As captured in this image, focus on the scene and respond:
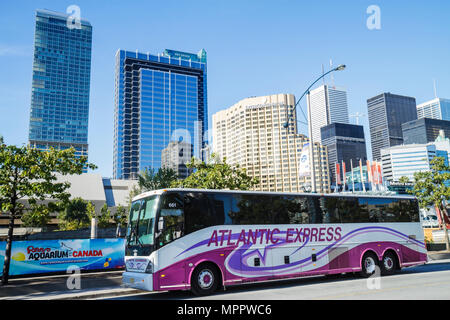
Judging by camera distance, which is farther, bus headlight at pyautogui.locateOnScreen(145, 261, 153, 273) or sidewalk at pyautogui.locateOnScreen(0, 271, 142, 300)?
sidewalk at pyautogui.locateOnScreen(0, 271, 142, 300)

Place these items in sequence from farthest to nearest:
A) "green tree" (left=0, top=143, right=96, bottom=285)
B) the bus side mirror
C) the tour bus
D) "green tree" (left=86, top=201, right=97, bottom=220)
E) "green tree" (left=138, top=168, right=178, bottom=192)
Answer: "green tree" (left=86, top=201, right=97, bottom=220) → "green tree" (left=138, top=168, right=178, bottom=192) → "green tree" (left=0, top=143, right=96, bottom=285) → the tour bus → the bus side mirror

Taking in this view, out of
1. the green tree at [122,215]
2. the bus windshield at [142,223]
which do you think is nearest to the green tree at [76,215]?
the green tree at [122,215]

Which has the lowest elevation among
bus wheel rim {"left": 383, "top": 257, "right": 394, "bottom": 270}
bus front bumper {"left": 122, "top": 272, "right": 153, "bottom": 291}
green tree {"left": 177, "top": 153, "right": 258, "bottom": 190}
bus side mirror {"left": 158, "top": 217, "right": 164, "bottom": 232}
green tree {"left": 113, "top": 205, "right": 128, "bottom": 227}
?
bus wheel rim {"left": 383, "top": 257, "right": 394, "bottom": 270}

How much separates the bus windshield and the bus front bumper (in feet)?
3.24

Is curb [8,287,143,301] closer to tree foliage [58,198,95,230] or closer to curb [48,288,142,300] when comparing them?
curb [48,288,142,300]

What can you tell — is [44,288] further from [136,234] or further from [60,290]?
[136,234]

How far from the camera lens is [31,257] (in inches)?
869

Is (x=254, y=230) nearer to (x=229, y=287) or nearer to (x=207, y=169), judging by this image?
(x=229, y=287)

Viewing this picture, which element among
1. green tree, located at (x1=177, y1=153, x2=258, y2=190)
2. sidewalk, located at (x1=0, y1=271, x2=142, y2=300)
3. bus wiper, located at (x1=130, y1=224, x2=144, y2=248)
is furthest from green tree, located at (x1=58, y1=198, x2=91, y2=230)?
bus wiper, located at (x1=130, y1=224, x2=144, y2=248)

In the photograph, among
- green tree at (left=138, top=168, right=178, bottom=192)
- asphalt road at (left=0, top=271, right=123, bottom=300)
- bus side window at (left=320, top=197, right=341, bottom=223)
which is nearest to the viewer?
asphalt road at (left=0, top=271, right=123, bottom=300)

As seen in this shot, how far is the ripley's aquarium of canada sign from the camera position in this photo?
21719 mm

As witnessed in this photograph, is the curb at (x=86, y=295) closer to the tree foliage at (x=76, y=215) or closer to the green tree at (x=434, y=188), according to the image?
the green tree at (x=434, y=188)
